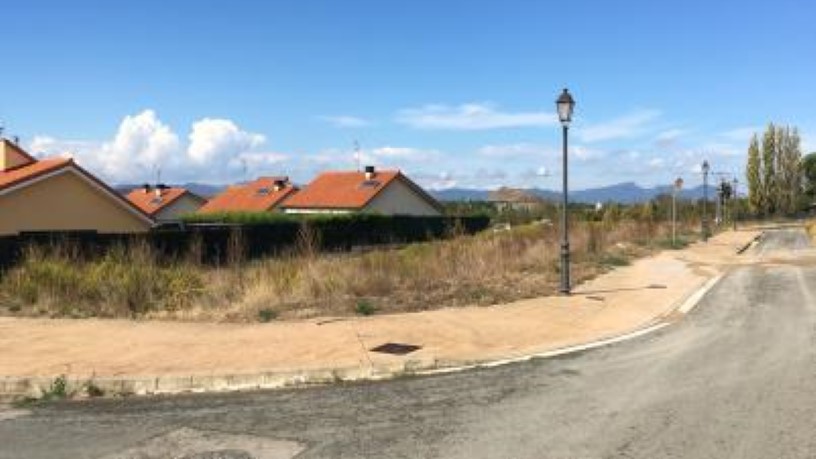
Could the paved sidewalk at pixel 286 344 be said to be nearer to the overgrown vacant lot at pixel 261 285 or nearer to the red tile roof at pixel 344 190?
the overgrown vacant lot at pixel 261 285

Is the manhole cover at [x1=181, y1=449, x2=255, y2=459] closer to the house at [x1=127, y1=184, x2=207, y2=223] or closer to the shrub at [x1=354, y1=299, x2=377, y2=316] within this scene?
the shrub at [x1=354, y1=299, x2=377, y2=316]

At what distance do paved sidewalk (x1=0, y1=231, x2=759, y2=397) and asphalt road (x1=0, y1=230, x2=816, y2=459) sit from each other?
0.46m

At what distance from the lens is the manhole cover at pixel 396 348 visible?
35.9 ft

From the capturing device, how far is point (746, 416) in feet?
25.4

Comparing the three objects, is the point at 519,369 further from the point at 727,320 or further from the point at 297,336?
the point at 727,320

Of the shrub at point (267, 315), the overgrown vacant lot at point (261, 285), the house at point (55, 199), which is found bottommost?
the shrub at point (267, 315)

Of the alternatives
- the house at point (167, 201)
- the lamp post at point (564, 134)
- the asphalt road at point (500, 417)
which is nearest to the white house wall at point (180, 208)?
the house at point (167, 201)

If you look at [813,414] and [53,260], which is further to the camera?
[53,260]

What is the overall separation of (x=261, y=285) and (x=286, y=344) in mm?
4174

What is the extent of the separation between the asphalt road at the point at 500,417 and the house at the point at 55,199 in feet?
100

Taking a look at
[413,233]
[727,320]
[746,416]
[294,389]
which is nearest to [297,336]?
[294,389]

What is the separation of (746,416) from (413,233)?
4806cm

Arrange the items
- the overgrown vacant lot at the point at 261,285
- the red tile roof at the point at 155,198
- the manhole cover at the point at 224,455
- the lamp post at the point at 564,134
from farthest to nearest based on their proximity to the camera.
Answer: the red tile roof at the point at 155,198, the lamp post at the point at 564,134, the overgrown vacant lot at the point at 261,285, the manhole cover at the point at 224,455

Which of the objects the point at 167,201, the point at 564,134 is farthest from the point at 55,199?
the point at 167,201
